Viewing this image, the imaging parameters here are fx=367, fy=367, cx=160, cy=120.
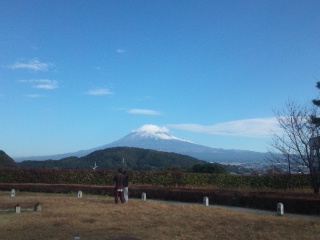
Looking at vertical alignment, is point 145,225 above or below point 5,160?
below

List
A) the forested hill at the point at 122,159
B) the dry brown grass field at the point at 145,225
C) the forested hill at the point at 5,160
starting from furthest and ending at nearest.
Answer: the forested hill at the point at 122,159, the forested hill at the point at 5,160, the dry brown grass field at the point at 145,225

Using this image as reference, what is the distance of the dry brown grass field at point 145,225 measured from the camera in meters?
8.30

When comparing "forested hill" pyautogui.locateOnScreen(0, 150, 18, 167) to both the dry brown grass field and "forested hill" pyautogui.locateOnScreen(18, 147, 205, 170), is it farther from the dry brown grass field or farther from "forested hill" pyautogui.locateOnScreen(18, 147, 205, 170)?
the dry brown grass field

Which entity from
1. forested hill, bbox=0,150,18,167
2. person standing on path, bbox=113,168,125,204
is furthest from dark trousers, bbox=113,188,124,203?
forested hill, bbox=0,150,18,167

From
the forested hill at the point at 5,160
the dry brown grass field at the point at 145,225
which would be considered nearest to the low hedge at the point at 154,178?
the dry brown grass field at the point at 145,225

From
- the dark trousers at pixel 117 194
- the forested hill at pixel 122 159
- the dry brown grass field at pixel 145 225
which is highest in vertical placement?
the forested hill at pixel 122 159

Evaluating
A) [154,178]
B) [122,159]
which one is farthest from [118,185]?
[122,159]

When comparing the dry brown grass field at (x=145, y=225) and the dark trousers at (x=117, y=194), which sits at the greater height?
the dark trousers at (x=117, y=194)

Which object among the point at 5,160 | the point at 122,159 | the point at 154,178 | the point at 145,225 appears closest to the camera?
the point at 145,225

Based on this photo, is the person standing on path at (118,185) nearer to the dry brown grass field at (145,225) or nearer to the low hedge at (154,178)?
the dry brown grass field at (145,225)

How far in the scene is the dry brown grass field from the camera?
27.2 ft

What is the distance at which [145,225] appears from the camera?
9.50 m

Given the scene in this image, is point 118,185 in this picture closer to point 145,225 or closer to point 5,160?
point 145,225

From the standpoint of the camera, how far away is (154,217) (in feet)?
35.4
